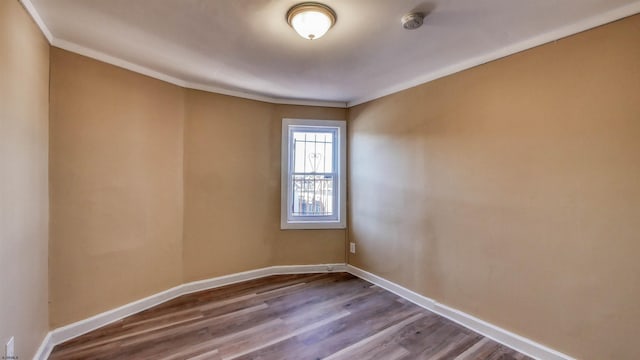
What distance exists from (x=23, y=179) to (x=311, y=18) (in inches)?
76.7

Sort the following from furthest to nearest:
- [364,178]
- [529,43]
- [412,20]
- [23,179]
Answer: [364,178]
[529,43]
[412,20]
[23,179]

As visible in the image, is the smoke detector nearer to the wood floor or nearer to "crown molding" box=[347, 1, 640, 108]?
"crown molding" box=[347, 1, 640, 108]

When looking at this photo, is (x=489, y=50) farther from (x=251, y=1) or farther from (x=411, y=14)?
(x=251, y=1)

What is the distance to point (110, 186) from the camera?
252 cm

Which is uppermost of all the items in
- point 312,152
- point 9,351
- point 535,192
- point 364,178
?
point 312,152

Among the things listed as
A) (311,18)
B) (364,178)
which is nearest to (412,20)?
(311,18)

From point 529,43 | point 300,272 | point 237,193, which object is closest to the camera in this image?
point 529,43

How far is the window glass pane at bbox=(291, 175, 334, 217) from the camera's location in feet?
12.9

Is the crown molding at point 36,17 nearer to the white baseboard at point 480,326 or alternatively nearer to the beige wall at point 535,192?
the beige wall at point 535,192

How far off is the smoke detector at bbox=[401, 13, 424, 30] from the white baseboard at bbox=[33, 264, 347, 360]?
300 centimetres

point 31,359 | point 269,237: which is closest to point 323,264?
point 269,237

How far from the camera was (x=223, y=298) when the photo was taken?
306 centimetres

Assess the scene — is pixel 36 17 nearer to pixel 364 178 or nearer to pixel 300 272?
pixel 364 178

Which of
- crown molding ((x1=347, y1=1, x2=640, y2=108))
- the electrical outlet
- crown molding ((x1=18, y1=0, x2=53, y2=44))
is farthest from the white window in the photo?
the electrical outlet
